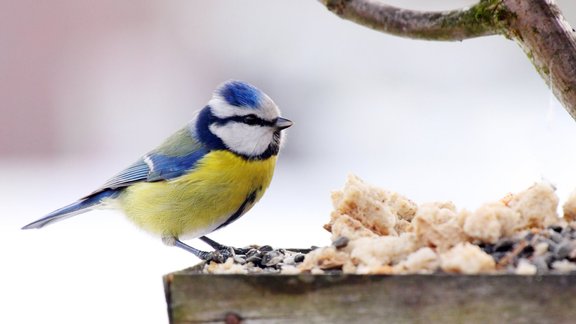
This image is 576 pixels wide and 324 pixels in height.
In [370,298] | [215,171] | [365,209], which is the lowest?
[370,298]

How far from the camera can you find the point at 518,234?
1919 millimetres

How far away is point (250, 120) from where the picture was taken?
2.95m

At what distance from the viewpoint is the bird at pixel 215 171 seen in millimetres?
2889

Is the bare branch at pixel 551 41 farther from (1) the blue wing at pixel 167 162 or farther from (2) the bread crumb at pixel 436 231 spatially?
(1) the blue wing at pixel 167 162

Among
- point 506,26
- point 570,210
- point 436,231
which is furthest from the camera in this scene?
point 506,26

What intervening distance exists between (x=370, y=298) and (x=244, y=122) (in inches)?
53.1

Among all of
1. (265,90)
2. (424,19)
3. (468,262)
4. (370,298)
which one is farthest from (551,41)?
(265,90)

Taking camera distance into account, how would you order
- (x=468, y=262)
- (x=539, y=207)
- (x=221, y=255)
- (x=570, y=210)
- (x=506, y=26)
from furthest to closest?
(x=221, y=255), (x=506, y=26), (x=570, y=210), (x=539, y=207), (x=468, y=262)

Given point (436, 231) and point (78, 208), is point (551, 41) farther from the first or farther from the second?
point (78, 208)

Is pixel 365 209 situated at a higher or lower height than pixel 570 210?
higher

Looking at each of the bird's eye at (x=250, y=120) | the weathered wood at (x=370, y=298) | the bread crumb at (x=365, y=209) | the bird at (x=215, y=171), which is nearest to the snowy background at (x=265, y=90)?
the bird at (x=215, y=171)

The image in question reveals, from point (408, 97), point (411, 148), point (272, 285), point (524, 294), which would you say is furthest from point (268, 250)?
point (408, 97)

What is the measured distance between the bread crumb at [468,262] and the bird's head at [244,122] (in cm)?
129

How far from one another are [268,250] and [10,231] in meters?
3.99
